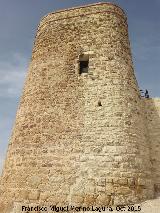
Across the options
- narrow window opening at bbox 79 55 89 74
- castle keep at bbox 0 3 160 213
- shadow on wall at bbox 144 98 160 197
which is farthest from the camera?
narrow window opening at bbox 79 55 89 74

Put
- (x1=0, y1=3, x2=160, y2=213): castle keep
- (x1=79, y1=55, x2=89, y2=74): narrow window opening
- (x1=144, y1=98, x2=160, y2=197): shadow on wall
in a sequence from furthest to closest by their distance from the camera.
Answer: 1. (x1=79, y1=55, x2=89, y2=74): narrow window opening
2. (x1=144, y1=98, x2=160, y2=197): shadow on wall
3. (x1=0, y1=3, x2=160, y2=213): castle keep

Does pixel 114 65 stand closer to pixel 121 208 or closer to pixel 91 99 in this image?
pixel 91 99

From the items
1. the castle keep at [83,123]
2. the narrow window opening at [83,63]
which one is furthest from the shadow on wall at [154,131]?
the narrow window opening at [83,63]

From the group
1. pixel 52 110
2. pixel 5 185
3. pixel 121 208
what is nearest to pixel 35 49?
pixel 52 110

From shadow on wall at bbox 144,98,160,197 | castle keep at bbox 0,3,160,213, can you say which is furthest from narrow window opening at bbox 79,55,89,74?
shadow on wall at bbox 144,98,160,197

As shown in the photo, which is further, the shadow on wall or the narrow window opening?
the narrow window opening

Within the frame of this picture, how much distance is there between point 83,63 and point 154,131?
3272 mm

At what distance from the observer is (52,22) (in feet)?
32.9

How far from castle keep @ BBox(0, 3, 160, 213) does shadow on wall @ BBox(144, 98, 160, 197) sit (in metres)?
0.03

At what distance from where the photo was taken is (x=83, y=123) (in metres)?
8.00

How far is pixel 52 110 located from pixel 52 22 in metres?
3.49

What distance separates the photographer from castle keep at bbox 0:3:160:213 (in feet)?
24.2

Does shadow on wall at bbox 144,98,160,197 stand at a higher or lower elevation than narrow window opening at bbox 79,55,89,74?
lower

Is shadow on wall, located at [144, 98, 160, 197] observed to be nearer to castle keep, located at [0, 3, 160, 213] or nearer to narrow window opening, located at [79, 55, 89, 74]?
castle keep, located at [0, 3, 160, 213]
